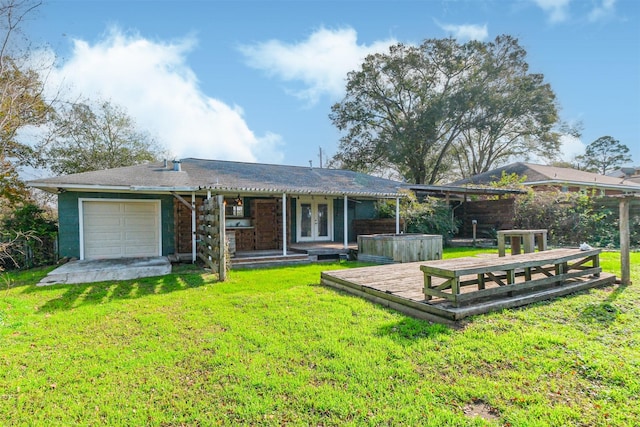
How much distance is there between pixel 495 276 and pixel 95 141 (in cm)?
2198

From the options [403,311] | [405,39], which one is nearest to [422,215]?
[403,311]

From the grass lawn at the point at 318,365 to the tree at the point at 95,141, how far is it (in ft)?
54.9

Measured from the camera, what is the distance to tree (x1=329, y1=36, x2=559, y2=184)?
23609mm

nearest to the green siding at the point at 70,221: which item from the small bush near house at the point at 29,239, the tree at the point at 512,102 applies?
the small bush near house at the point at 29,239

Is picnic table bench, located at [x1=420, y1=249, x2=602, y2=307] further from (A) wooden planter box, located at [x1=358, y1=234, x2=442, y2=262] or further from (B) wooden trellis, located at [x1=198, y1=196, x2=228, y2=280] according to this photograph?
(B) wooden trellis, located at [x1=198, y1=196, x2=228, y2=280]

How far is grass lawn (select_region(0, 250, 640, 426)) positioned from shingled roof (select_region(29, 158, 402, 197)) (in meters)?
4.56

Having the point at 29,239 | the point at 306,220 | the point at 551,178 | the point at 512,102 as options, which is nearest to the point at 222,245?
the point at 29,239

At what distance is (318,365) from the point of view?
10.2 ft

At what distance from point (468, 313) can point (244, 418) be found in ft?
9.98

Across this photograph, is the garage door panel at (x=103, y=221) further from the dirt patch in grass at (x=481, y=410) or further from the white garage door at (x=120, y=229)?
the dirt patch in grass at (x=481, y=410)

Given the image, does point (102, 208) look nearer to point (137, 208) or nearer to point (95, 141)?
point (137, 208)

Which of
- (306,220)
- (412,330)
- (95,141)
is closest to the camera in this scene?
(412,330)

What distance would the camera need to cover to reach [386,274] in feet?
21.5

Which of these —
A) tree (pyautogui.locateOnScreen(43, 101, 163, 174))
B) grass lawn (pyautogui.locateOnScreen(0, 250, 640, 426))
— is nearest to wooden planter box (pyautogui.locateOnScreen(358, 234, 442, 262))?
grass lawn (pyautogui.locateOnScreen(0, 250, 640, 426))
